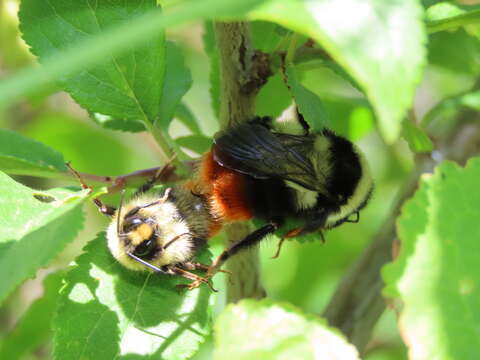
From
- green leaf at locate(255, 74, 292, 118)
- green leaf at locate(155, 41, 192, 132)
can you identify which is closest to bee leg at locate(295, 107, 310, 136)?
green leaf at locate(255, 74, 292, 118)

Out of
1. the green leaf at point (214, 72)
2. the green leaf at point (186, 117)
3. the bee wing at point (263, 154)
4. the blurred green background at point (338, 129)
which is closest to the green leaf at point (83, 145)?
the blurred green background at point (338, 129)

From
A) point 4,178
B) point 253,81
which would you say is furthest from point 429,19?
point 4,178

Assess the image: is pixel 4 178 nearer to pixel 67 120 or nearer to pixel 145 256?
pixel 145 256

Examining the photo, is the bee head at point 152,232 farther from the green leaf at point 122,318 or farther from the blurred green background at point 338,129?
the blurred green background at point 338,129

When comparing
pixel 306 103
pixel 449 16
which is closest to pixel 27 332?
pixel 306 103

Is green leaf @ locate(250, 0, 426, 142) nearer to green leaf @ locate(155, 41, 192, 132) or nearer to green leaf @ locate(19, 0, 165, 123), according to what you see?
green leaf @ locate(19, 0, 165, 123)

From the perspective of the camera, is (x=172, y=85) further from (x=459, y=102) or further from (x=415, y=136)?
(x=459, y=102)
